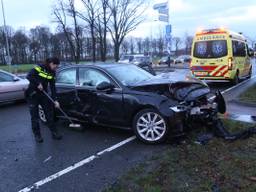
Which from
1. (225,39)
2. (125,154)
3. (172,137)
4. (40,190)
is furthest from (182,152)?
(225,39)

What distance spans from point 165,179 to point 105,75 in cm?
285

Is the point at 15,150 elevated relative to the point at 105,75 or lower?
lower

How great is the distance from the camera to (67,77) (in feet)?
22.6

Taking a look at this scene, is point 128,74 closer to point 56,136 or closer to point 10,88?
point 56,136

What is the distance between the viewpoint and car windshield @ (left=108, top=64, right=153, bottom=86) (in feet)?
19.7

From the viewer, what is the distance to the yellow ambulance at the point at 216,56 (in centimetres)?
1270

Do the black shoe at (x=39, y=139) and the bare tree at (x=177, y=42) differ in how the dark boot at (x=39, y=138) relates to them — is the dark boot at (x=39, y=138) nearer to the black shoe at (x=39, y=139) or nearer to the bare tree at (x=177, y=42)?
the black shoe at (x=39, y=139)

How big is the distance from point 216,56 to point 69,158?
9.64 metres

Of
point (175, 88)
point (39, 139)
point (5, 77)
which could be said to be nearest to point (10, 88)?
point (5, 77)

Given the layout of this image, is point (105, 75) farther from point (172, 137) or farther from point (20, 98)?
point (20, 98)

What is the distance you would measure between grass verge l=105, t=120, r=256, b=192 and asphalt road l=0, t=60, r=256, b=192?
0.32 metres

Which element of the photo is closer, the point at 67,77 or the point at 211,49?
the point at 67,77

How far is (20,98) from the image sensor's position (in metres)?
10.7

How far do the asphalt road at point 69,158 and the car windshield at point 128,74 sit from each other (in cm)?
110
